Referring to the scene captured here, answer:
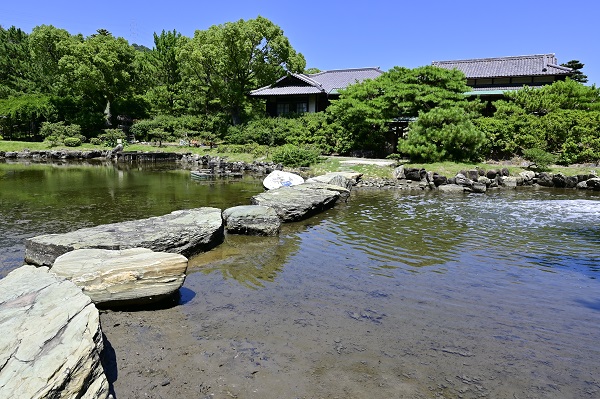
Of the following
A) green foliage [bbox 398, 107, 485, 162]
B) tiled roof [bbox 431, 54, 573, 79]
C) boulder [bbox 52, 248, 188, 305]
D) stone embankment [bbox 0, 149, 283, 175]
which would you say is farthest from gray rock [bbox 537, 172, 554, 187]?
stone embankment [bbox 0, 149, 283, 175]

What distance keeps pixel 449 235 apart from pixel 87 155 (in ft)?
109

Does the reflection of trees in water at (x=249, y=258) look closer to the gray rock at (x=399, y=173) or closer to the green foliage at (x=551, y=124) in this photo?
the gray rock at (x=399, y=173)

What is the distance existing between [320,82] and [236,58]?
882 cm

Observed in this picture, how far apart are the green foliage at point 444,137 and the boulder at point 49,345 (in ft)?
73.8

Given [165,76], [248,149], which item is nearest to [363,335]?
[248,149]

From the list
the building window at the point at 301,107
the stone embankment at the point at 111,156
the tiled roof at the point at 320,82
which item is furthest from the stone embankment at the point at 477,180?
the building window at the point at 301,107

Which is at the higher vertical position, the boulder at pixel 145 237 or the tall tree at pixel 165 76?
the tall tree at pixel 165 76

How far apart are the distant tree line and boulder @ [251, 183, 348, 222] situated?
11.0m

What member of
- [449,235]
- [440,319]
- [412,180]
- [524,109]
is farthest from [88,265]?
[524,109]

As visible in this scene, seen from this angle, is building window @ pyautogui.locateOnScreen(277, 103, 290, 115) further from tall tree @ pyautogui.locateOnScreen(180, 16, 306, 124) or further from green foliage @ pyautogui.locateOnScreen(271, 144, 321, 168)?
green foliage @ pyautogui.locateOnScreen(271, 144, 321, 168)

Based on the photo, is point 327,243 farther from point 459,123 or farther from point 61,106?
point 61,106

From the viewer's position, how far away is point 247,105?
42219 mm

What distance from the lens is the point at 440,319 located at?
638 cm

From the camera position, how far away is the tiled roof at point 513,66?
3359cm
